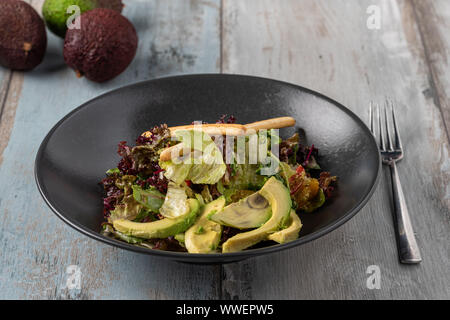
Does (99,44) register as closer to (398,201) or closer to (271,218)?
(271,218)

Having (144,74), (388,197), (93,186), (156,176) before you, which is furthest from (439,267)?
(144,74)

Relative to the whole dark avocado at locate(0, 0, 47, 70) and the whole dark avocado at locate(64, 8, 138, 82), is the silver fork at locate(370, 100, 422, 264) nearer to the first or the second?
the whole dark avocado at locate(64, 8, 138, 82)

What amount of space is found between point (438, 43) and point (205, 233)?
2030mm

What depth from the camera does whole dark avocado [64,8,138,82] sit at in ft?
7.78

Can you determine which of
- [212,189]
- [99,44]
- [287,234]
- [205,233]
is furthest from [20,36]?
[287,234]

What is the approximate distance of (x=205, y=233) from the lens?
149 centimetres

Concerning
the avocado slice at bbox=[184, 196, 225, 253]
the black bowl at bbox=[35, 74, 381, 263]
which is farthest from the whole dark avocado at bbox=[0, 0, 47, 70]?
the avocado slice at bbox=[184, 196, 225, 253]

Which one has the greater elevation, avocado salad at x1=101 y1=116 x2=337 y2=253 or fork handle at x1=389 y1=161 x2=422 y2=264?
avocado salad at x1=101 y1=116 x2=337 y2=253

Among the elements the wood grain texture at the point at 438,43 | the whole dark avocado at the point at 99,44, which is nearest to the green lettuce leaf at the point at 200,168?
the whole dark avocado at the point at 99,44

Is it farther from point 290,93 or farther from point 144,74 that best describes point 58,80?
point 290,93

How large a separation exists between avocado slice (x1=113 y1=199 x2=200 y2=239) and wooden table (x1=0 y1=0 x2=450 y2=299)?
0.65 ft

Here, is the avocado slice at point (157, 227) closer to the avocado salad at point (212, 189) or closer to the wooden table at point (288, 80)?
the avocado salad at point (212, 189)

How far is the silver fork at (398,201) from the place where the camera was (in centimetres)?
170

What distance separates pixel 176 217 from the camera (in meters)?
1.49
